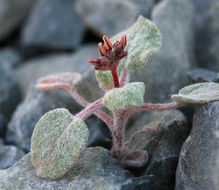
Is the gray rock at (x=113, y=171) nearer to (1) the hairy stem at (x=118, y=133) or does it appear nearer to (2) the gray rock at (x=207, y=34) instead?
(1) the hairy stem at (x=118, y=133)

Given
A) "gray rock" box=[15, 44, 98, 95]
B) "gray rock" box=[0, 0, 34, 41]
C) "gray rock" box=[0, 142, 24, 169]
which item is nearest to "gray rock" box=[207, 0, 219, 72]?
"gray rock" box=[15, 44, 98, 95]

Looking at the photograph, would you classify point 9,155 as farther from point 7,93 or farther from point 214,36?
point 214,36

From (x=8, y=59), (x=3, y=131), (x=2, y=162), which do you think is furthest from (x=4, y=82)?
(x=2, y=162)

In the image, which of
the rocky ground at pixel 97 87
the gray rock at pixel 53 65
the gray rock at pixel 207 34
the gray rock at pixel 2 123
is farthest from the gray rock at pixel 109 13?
the gray rock at pixel 2 123

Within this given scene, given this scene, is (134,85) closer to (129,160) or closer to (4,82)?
(129,160)

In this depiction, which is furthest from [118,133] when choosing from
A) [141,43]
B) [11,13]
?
[11,13]

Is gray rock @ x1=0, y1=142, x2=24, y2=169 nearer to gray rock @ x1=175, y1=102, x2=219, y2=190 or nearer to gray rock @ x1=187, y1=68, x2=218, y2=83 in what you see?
gray rock @ x1=175, y1=102, x2=219, y2=190
